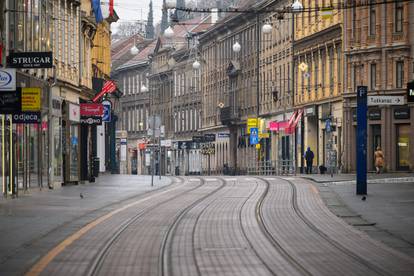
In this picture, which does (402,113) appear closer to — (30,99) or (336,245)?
(30,99)

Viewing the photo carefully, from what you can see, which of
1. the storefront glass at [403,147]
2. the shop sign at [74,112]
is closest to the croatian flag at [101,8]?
the shop sign at [74,112]

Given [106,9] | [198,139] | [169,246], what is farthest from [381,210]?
[198,139]

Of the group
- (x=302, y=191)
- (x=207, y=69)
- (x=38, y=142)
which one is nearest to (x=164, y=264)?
(x=302, y=191)

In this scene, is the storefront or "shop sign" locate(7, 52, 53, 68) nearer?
"shop sign" locate(7, 52, 53, 68)

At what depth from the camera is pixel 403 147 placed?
63.7 metres

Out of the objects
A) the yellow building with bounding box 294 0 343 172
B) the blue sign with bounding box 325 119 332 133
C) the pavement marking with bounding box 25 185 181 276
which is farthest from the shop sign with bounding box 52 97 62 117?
the blue sign with bounding box 325 119 332 133

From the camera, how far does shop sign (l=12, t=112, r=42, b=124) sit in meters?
33.3

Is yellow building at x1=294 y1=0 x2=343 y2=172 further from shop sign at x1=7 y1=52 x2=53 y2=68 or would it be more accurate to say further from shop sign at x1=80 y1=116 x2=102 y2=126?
shop sign at x1=7 y1=52 x2=53 y2=68

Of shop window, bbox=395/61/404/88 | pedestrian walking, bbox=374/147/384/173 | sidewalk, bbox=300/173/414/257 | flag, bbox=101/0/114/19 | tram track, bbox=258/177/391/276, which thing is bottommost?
sidewalk, bbox=300/173/414/257

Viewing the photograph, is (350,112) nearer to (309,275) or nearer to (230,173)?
(230,173)

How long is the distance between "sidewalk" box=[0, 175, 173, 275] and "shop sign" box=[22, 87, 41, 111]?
2.71 metres

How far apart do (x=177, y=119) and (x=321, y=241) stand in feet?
348

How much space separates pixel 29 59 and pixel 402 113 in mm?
34677

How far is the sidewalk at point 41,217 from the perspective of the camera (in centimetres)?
1775
